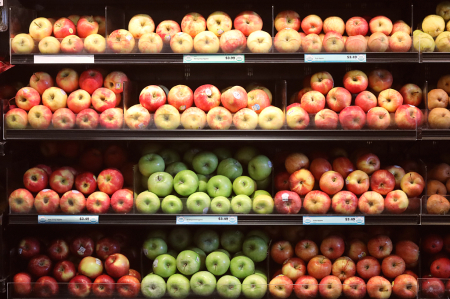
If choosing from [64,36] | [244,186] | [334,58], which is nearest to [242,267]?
[244,186]

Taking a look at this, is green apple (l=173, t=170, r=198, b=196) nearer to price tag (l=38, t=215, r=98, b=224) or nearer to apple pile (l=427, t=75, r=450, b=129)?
price tag (l=38, t=215, r=98, b=224)

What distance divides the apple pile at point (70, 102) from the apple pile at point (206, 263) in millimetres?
853

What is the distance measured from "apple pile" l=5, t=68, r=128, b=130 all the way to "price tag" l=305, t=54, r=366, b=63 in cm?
115

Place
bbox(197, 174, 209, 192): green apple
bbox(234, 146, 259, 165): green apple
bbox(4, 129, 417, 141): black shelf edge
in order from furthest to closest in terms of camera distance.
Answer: bbox(234, 146, 259, 165): green apple → bbox(197, 174, 209, 192): green apple → bbox(4, 129, 417, 141): black shelf edge

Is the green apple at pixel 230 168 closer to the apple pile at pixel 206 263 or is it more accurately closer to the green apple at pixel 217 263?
the apple pile at pixel 206 263

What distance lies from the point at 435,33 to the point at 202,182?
175 centimetres

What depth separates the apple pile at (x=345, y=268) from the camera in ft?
7.59

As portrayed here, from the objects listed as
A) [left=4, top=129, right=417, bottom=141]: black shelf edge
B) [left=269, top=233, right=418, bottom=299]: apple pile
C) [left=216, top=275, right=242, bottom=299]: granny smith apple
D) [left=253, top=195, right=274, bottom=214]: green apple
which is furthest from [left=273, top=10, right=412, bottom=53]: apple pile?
[left=216, top=275, right=242, bottom=299]: granny smith apple

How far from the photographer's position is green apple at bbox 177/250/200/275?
237cm

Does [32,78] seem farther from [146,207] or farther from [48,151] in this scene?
[146,207]

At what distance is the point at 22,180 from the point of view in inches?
98.1

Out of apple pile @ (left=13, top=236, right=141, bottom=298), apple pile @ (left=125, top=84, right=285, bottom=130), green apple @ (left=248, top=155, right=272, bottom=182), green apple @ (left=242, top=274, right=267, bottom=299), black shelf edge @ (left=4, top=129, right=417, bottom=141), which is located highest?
apple pile @ (left=125, top=84, right=285, bottom=130)

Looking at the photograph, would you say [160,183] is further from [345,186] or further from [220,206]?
[345,186]

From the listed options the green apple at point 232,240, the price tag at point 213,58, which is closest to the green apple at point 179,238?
the green apple at point 232,240
